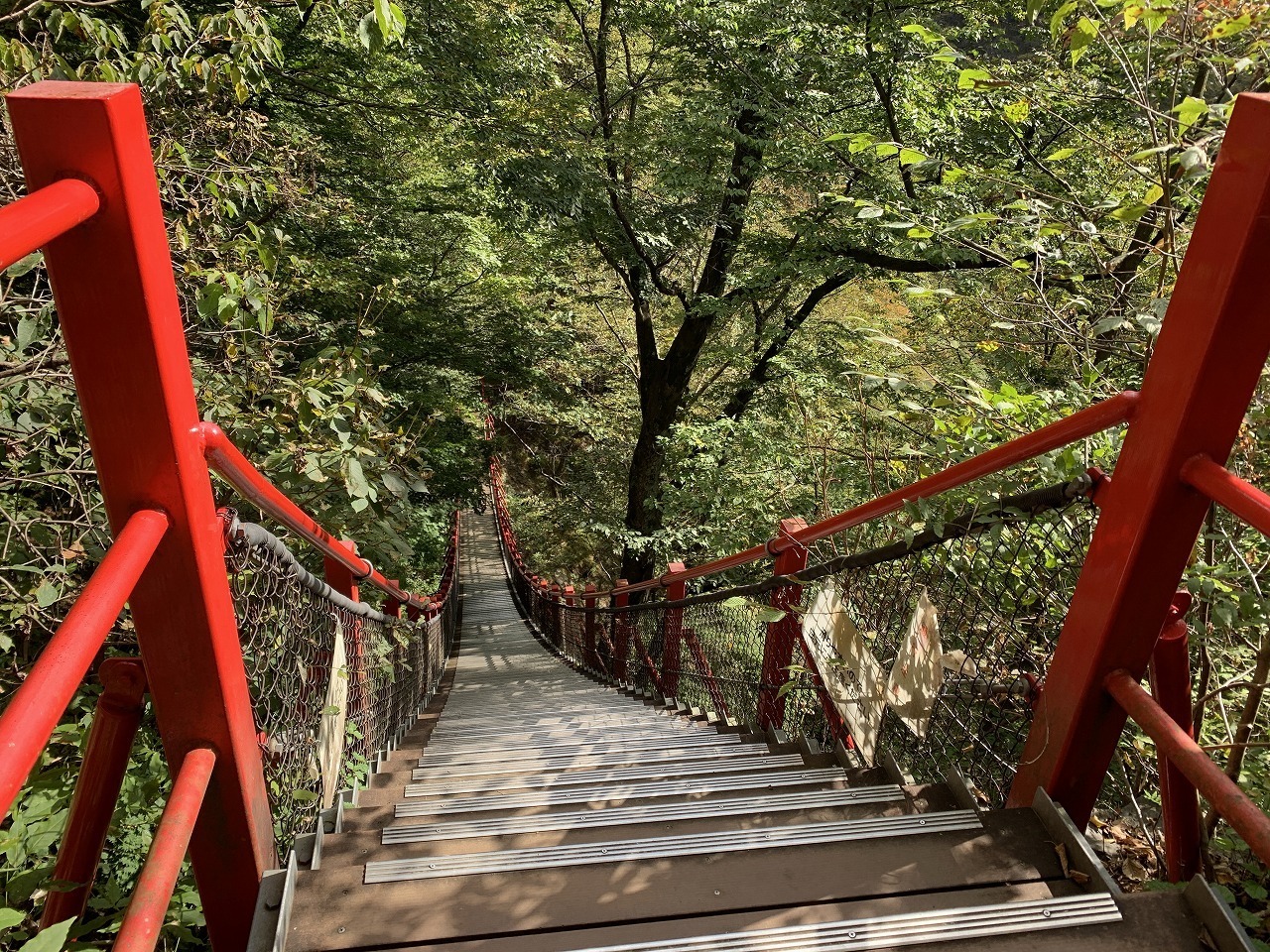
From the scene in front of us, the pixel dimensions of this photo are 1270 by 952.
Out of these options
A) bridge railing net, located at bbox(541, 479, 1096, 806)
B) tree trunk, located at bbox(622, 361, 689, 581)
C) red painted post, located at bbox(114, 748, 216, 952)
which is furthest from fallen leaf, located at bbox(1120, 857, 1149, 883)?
tree trunk, located at bbox(622, 361, 689, 581)

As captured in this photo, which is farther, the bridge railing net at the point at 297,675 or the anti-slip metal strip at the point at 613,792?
the anti-slip metal strip at the point at 613,792

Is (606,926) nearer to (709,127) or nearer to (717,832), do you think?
(717,832)

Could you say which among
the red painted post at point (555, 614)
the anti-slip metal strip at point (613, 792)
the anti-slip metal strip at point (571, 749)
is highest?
the anti-slip metal strip at point (613, 792)

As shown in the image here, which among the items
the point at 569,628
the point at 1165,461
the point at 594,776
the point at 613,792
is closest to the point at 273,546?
the point at 613,792

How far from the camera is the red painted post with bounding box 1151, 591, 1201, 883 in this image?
1621 millimetres

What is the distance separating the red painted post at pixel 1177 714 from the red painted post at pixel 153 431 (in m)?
1.77

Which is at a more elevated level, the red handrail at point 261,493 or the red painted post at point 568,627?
the red handrail at point 261,493

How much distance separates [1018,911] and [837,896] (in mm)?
332

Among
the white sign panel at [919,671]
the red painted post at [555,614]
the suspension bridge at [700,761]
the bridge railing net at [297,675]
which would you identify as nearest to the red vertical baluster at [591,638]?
the red painted post at [555,614]

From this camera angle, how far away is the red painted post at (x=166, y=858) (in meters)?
0.93

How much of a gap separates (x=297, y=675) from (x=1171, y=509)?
2109 mm

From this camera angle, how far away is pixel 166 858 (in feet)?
3.41

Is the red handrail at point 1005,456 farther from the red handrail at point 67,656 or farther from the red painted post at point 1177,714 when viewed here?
the red handrail at point 67,656

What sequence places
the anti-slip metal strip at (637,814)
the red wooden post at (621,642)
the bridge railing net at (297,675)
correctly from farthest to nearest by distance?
the red wooden post at (621,642) → the anti-slip metal strip at (637,814) → the bridge railing net at (297,675)
